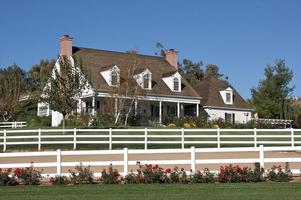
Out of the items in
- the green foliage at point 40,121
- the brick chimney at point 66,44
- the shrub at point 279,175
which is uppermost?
the brick chimney at point 66,44

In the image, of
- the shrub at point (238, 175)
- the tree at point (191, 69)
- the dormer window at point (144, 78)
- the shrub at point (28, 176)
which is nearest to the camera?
the shrub at point (28, 176)

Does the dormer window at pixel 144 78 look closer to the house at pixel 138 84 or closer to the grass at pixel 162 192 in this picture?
the house at pixel 138 84

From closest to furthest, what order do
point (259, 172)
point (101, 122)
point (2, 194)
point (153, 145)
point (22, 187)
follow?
point (2, 194) → point (22, 187) → point (259, 172) → point (153, 145) → point (101, 122)

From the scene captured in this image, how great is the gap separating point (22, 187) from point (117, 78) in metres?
33.1

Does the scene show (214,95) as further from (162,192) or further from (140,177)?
(162,192)

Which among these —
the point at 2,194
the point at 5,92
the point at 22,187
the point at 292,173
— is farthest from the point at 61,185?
the point at 5,92

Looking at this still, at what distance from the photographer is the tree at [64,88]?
36438 mm

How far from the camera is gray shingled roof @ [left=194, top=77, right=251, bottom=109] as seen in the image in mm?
56922

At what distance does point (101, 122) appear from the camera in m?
42.8

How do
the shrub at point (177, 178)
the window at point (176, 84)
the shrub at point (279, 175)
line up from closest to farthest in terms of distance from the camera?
the shrub at point (177, 178)
the shrub at point (279, 175)
the window at point (176, 84)

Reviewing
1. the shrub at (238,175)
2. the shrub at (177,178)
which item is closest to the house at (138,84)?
the shrub at (177,178)

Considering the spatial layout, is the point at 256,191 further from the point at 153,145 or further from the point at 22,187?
the point at 153,145

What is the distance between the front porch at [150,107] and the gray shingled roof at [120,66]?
805 millimetres

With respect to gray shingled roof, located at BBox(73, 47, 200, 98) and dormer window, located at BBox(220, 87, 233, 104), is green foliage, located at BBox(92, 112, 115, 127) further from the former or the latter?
dormer window, located at BBox(220, 87, 233, 104)
